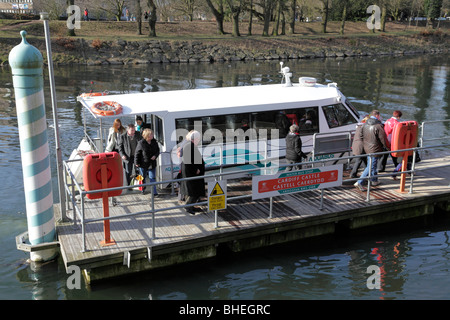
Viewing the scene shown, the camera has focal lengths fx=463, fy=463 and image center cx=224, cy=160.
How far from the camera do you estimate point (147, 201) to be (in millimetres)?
11922

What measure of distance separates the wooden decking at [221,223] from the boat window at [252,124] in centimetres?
148

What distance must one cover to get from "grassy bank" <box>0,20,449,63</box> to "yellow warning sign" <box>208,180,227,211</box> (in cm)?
4327

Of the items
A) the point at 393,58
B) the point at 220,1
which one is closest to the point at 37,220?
the point at 220,1

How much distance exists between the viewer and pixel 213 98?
13453 mm

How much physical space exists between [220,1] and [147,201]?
170 ft

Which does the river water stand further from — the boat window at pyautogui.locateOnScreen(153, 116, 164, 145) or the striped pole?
the boat window at pyautogui.locateOnScreen(153, 116, 164, 145)

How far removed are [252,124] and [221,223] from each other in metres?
3.67

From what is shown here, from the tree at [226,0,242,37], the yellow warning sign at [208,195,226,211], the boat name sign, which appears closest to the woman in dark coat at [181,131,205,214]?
the yellow warning sign at [208,195,226,211]

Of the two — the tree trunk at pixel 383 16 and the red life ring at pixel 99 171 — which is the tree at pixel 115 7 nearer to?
the tree trunk at pixel 383 16

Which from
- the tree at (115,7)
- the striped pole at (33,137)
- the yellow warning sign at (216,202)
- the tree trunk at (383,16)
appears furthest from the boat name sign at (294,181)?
the tree trunk at (383,16)

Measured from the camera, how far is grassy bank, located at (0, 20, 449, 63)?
50.9 m

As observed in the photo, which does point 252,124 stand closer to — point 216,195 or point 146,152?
point 146,152

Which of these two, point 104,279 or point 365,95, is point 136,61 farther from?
point 104,279

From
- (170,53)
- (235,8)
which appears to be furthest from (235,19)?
(170,53)
